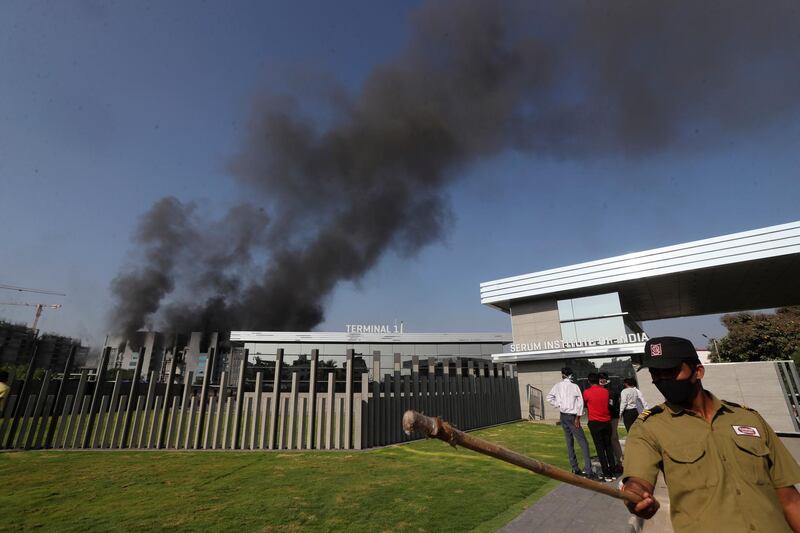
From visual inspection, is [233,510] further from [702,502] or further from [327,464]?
[702,502]

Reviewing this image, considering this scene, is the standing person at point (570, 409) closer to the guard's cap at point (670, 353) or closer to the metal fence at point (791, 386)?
the guard's cap at point (670, 353)

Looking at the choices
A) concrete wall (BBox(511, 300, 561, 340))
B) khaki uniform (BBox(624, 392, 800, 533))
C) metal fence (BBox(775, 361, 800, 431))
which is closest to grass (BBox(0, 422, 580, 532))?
khaki uniform (BBox(624, 392, 800, 533))

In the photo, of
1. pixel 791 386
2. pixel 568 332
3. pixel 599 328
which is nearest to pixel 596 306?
pixel 599 328

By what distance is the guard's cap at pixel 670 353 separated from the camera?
1.92 metres

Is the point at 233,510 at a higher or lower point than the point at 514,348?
lower

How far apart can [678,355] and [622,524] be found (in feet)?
11.0

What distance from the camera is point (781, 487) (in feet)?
5.81

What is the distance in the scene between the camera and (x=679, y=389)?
195 centimetres

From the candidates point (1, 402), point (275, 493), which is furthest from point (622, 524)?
point (1, 402)

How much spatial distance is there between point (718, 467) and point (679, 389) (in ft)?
1.20

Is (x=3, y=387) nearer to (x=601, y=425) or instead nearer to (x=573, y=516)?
(x=573, y=516)

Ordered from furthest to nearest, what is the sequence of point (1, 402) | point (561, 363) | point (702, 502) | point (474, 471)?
point (561, 363) < point (1, 402) < point (474, 471) < point (702, 502)

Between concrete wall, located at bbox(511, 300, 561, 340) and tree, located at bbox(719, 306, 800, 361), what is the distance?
783 inches

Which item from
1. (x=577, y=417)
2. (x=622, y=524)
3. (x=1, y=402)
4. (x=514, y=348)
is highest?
(x=514, y=348)
